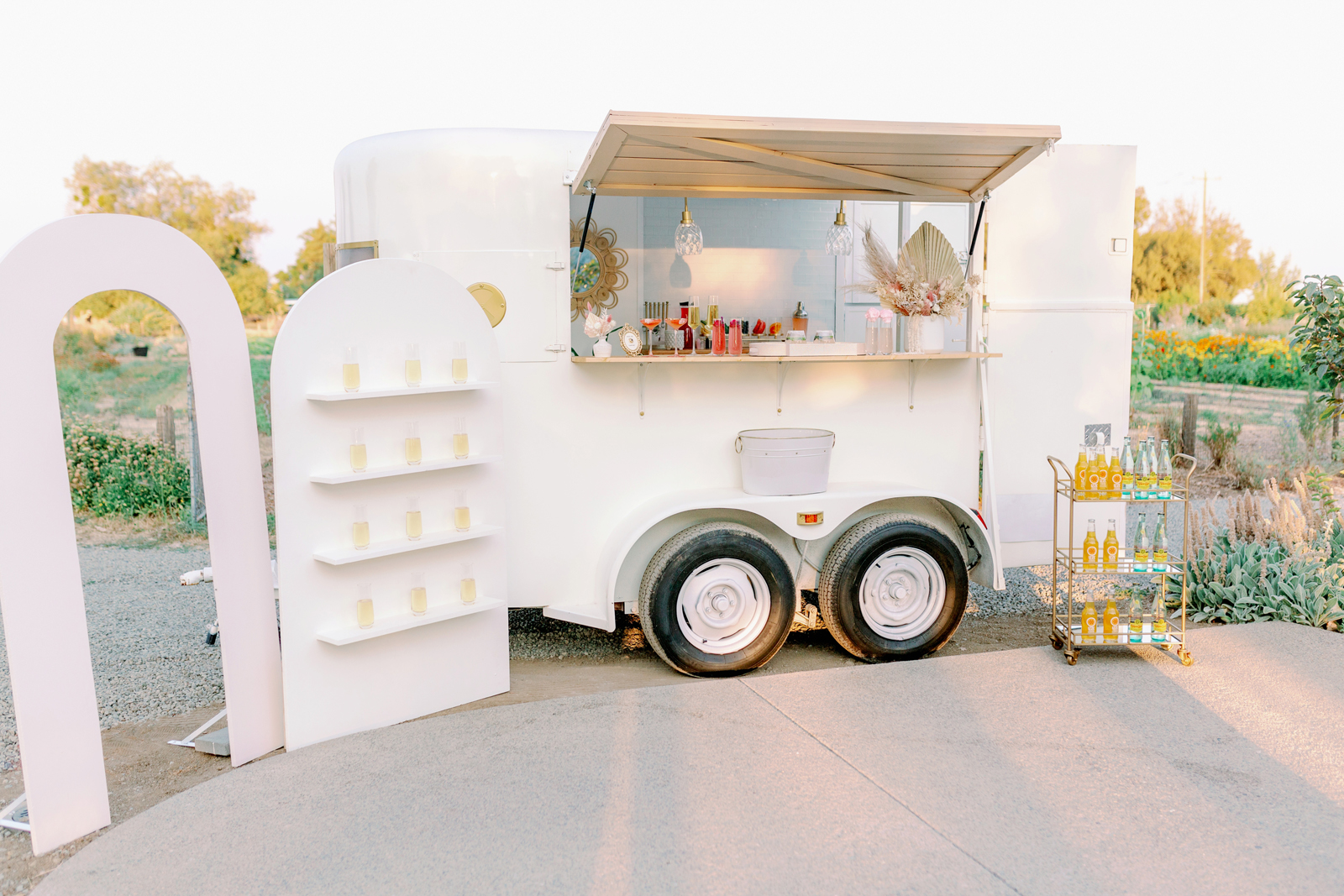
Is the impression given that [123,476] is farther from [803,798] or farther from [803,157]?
[803,798]

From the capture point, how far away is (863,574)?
4.18m

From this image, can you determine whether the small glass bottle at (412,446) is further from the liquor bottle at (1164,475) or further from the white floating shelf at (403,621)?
the liquor bottle at (1164,475)

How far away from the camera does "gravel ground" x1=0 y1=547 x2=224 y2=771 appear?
13.5 ft

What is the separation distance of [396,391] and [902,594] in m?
2.42

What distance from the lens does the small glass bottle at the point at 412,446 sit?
358cm

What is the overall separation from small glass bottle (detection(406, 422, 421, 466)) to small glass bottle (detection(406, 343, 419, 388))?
165 millimetres

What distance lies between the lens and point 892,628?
433cm

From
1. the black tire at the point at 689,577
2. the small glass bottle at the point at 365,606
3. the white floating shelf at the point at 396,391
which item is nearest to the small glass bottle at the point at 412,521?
the small glass bottle at the point at 365,606

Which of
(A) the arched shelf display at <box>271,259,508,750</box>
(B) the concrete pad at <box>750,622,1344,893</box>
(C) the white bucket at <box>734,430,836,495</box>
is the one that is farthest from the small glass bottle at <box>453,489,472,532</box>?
(B) the concrete pad at <box>750,622,1344,893</box>

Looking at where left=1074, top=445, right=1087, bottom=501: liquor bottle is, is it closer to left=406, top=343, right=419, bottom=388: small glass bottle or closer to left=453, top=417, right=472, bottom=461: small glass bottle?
left=453, top=417, right=472, bottom=461: small glass bottle

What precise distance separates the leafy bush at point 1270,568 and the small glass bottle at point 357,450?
3835 millimetres

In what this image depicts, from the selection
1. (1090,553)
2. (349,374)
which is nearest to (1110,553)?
(1090,553)

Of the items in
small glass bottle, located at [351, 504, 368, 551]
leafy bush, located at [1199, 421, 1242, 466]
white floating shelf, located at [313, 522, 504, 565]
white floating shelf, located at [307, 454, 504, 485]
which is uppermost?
white floating shelf, located at [307, 454, 504, 485]

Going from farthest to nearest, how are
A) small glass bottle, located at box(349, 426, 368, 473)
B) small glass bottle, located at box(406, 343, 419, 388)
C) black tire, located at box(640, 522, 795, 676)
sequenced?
1. black tire, located at box(640, 522, 795, 676)
2. small glass bottle, located at box(406, 343, 419, 388)
3. small glass bottle, located at box(349, 426, 368, 473)
